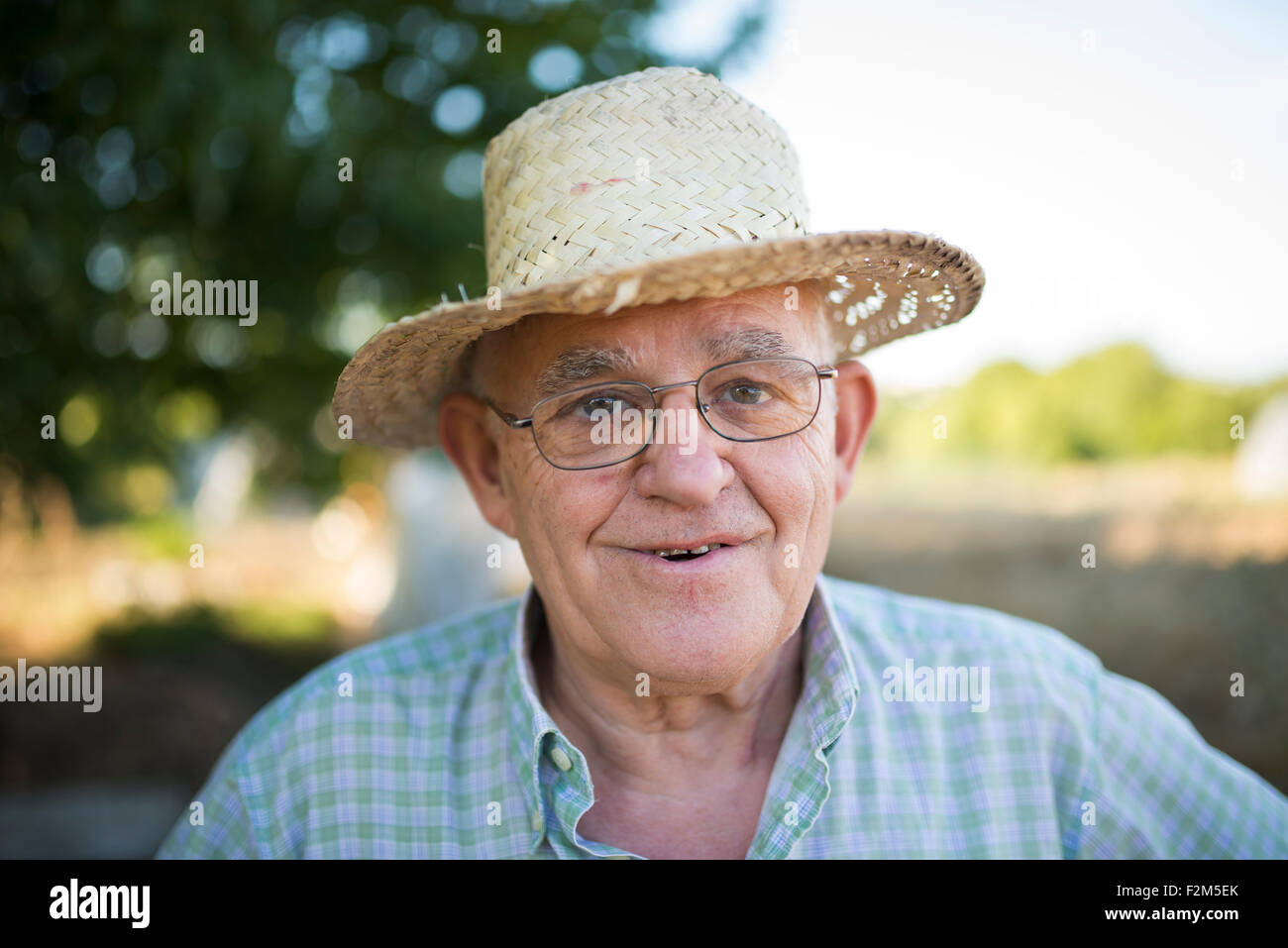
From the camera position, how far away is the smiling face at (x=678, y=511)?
1.79 m

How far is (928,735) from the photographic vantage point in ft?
7.02

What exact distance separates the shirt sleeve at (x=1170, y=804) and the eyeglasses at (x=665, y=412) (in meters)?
1.11

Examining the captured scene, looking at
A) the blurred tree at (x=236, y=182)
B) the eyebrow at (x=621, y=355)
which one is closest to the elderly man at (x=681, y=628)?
the eyebrow at (x=621, y=355)

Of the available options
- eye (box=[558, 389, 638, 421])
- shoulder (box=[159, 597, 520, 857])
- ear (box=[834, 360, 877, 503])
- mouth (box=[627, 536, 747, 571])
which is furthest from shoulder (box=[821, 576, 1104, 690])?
shoulder (box=[159, 597, 520, 857])

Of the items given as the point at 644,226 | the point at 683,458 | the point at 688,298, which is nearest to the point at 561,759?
the point at 683,458

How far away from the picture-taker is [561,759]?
198 centimetres

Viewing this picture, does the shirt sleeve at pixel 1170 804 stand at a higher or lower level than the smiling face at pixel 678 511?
lower

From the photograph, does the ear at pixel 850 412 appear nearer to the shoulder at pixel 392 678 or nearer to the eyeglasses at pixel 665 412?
the eyeglasses at pixel 665 412

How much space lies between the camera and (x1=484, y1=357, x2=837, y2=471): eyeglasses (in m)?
1.80

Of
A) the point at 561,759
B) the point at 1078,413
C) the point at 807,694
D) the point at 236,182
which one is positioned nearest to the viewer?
the point at 561,759

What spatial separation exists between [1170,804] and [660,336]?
63.1 inches

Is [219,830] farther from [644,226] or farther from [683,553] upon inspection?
[644,226]
